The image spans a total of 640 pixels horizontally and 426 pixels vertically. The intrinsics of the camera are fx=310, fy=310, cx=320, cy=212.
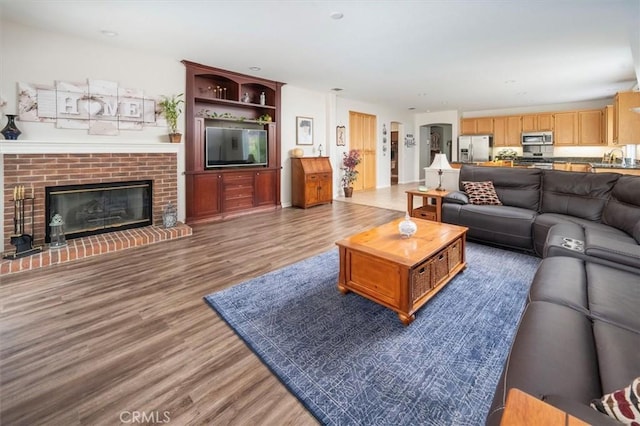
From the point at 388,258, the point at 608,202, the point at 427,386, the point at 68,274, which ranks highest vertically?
the point at 608,202

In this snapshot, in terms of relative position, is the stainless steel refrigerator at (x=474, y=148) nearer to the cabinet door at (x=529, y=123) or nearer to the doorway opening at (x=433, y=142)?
the cabinet door at (x=529, y=123)

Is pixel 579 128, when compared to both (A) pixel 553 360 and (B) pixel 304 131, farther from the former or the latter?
(A) pixel 553 360

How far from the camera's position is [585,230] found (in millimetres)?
2811

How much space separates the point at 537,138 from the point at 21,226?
35.2 feet

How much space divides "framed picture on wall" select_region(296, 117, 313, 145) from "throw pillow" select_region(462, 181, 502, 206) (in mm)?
3663

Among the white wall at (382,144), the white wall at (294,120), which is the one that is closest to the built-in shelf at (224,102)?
the white wall at (294,120)

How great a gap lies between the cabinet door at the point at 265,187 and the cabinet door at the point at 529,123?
289 inches

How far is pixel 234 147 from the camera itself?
5.46m

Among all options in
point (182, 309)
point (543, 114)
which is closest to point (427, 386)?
point (182, 309)

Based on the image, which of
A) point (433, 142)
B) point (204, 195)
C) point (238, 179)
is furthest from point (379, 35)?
point (433, 142)

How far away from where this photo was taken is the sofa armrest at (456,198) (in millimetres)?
4054

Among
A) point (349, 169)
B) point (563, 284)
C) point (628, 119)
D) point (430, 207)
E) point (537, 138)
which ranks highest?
point (537, 138)

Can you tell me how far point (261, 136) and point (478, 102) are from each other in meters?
6.10

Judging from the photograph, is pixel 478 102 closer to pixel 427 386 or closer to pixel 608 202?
pixel 608 202
